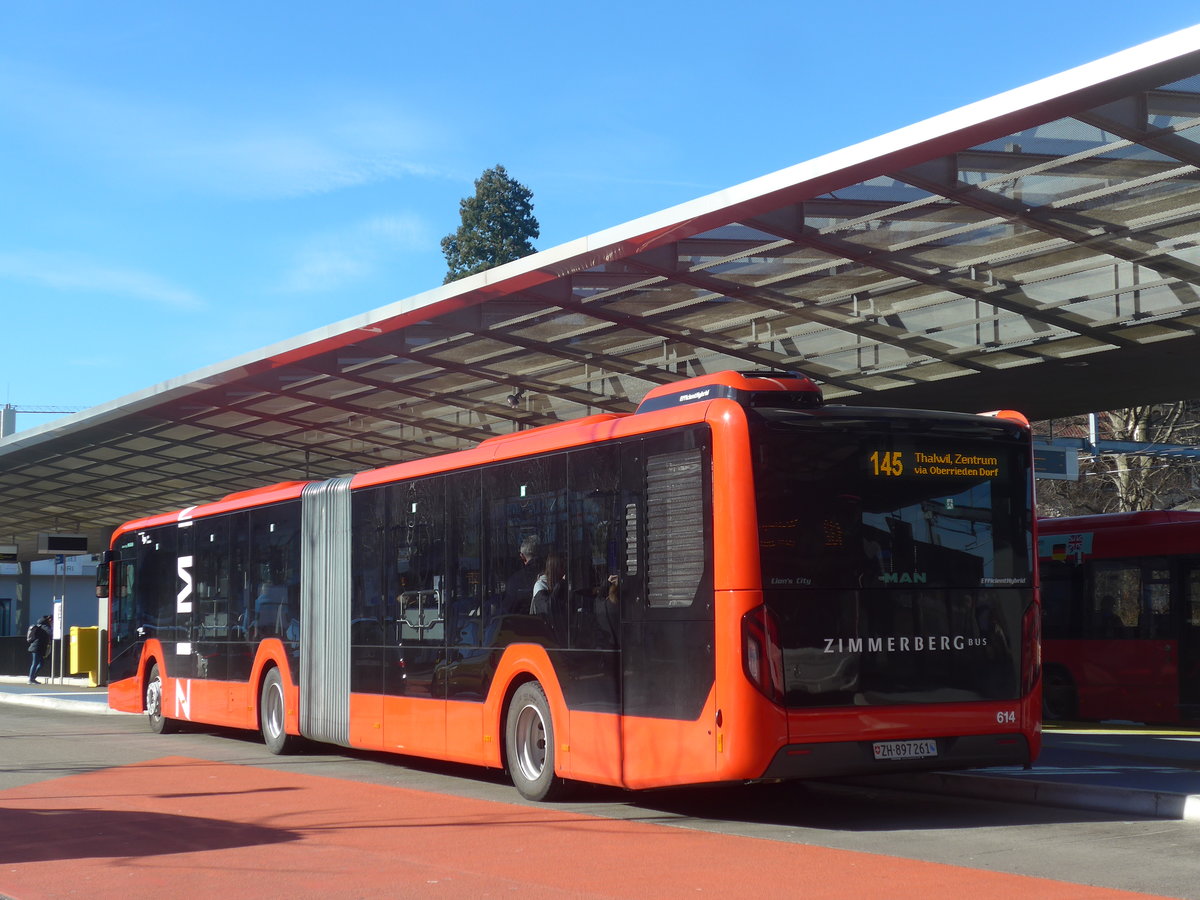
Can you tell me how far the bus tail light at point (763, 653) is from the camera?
32.0 feet

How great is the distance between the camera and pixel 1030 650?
1098 centimetres

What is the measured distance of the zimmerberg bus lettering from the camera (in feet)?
33.2

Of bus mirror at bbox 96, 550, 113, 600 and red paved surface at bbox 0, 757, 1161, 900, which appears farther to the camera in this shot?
bus mirror at bbox 96, 550, 113, 600

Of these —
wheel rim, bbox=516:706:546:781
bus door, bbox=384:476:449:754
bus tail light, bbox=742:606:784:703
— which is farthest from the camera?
bus door, bbox=384:476:449:754

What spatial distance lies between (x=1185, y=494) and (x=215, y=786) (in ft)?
107

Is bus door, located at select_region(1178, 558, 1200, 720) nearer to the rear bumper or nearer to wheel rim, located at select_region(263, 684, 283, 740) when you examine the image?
the rear bumper

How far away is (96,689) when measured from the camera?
3556 centimetres

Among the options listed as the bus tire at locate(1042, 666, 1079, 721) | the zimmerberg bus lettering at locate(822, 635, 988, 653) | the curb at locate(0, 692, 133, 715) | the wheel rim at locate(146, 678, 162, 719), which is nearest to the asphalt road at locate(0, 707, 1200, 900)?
the zimmerberg bus lettering at locate(822, 635, 988, 653)

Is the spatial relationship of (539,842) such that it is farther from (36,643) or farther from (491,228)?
(491,228)

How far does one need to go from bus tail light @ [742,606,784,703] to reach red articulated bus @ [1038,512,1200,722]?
1152 centimetres

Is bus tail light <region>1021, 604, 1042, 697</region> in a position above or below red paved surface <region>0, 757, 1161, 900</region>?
above

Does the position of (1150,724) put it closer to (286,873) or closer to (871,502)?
(871,502)

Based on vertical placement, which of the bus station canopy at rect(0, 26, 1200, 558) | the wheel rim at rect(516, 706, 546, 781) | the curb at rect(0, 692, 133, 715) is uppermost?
the bus station canopy at rect(0, 26, 1200, 558)

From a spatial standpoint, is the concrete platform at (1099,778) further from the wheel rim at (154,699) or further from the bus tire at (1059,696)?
the wheel rim at (154,699)
